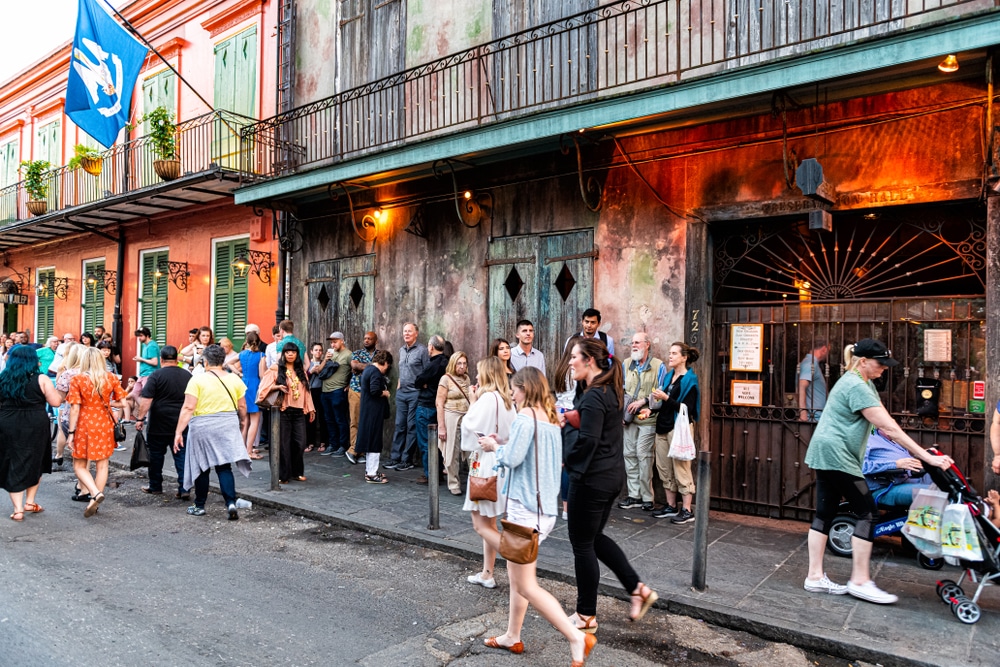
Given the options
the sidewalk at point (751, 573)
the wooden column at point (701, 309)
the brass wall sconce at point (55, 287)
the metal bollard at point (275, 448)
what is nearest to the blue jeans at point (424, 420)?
the sidewalk at point (751, 573)

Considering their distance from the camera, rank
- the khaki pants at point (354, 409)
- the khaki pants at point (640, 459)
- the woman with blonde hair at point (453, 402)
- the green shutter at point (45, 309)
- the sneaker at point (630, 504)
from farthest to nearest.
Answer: the green shutter at point (45, 309)
the khaki pants at point (354, 409)
the woman with blonde hair at point (453, 402)
the sneaker at point (630, 504)
the khaki pants at point (640, 459)

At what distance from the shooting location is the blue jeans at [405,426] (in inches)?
403

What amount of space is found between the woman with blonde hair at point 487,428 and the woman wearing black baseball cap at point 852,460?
226cm

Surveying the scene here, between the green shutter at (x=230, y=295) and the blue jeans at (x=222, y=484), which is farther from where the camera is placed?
the green shutter at (x=230, y=295)

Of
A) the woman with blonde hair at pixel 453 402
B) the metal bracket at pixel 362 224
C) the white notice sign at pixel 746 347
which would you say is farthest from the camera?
the metal bracket at pixel 362 224

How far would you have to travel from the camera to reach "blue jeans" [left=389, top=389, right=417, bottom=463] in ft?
33.6

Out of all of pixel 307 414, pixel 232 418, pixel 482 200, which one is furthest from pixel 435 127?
pixel 232 418

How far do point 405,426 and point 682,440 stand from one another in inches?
175

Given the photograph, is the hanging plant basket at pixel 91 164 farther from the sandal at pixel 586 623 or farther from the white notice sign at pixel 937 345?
the white notice sign at pixel 937 345

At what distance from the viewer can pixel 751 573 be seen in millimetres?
5781

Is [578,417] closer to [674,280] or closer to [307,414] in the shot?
[674,280]

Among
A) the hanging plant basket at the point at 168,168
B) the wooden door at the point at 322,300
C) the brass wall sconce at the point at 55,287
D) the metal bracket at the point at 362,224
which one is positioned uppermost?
the hanging plant basket at the point at 168,168

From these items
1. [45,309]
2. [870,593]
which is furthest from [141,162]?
[870,593]

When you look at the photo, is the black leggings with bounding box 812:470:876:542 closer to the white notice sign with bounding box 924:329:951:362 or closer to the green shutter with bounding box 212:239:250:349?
the white notice sign with bounding box 924:329:951:362
